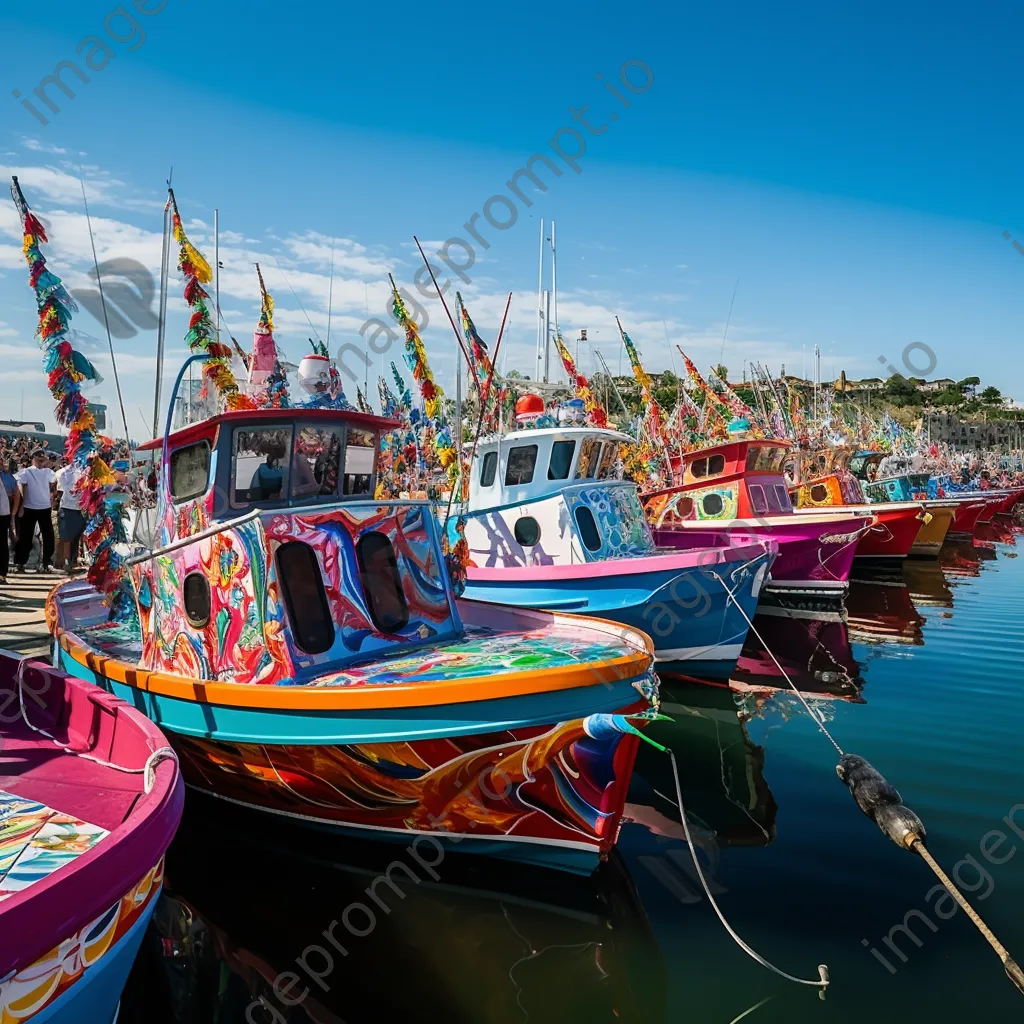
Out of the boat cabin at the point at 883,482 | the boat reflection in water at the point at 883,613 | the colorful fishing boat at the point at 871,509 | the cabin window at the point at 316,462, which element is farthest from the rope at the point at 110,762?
the boat cabin at the point at 883,482

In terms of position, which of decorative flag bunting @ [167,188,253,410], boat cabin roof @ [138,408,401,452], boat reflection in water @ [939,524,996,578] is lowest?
boat reflection in water @ [939,524,996,578]

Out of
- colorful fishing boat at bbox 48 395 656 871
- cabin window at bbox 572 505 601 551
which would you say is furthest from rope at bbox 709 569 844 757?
colorful fishing boat at bbox 48 395 656 871

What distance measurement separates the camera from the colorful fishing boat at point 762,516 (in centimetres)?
1691

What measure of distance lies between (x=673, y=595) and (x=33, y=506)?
9802mm

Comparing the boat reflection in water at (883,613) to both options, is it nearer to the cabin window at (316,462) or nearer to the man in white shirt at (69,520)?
the cabin window at (316,462)

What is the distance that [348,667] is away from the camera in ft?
21.1

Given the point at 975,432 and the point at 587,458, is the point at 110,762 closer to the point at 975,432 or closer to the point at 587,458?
the point at 587,458

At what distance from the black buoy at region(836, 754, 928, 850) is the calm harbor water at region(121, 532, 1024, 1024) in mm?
317

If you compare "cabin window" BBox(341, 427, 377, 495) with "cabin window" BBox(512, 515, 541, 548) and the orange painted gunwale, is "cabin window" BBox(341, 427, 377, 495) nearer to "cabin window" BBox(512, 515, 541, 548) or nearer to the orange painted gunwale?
the orange painted gunwale

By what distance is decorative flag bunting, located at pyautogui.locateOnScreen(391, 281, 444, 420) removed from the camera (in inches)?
464

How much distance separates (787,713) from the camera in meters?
10.2

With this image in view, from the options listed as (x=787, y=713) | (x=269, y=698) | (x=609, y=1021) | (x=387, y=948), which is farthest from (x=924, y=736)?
(x=269, y=698)

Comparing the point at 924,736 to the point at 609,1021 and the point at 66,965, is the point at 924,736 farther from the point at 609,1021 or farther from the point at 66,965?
the point at 66,965

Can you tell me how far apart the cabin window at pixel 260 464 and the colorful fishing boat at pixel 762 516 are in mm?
10022
